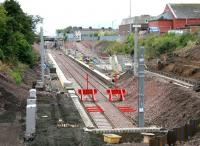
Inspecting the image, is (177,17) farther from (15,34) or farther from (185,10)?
(15,34)

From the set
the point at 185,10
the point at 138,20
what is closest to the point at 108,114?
the point at 185,10

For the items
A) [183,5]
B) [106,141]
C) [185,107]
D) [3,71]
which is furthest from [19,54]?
[183,5]

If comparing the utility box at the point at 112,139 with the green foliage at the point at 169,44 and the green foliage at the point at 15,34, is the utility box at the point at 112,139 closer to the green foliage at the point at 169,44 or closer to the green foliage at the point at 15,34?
the green foliage at the point at 15,34

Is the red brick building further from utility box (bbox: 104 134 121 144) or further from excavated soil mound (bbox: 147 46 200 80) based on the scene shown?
utility box (bbox: 104 134 121 144)

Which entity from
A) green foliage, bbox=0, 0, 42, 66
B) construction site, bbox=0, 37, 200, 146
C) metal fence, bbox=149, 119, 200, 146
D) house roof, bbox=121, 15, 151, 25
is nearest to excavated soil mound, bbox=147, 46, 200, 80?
construction site, bbox=0, 37, 200, 146

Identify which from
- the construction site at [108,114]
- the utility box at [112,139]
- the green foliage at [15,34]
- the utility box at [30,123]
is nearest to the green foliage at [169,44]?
the construction site at [108,114]

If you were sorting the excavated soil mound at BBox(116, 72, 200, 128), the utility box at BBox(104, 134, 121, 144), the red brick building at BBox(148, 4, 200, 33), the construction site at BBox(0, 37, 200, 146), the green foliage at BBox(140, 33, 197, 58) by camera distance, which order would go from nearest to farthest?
the construction site at BBox(0, 37, 200, 146)
the utility box at BBox(104, 134, 121, 144)
the excavated soil mound at BBox(116, 72, 200, 128)
the green foliage at BBox(140, 33, 197, 58)
the red brick building at BBox(148, 4, 200, 33)

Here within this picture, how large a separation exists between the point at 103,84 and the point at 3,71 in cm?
1689

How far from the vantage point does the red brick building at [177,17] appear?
10019 centimetres

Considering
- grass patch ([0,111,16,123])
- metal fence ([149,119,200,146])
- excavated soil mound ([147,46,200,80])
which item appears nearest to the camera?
metal fence ([149,119,200,146])

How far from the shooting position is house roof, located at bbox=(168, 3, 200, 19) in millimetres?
101062

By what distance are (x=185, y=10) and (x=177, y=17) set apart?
14.0ft

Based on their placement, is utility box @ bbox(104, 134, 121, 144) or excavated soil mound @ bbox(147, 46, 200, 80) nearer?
utility box @ bbox(104, 134, 121, 144)

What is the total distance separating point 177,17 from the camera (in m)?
99.9
